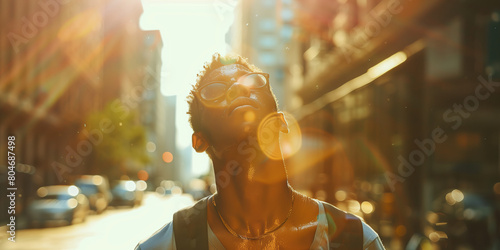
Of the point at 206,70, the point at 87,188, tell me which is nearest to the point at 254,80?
the point at 206,70

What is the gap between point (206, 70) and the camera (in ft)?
6.00

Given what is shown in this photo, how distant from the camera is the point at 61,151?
42594 mm

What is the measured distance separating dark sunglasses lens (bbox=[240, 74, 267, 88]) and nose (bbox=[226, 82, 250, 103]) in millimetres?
20

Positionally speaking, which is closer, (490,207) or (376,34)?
(490,207)

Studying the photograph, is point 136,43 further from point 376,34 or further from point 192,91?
point 192,91

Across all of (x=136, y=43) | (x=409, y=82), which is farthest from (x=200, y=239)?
(x=136, y=43)

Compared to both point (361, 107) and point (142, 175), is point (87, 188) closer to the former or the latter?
point (361, 107)

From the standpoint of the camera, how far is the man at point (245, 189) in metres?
1.63

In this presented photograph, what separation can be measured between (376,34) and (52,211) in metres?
13.4

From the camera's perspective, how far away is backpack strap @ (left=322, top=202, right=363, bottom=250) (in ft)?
5.89

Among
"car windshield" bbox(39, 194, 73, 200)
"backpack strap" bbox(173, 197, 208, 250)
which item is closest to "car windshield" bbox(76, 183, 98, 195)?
"car windshield" bbox(39, 194, 73, 200)

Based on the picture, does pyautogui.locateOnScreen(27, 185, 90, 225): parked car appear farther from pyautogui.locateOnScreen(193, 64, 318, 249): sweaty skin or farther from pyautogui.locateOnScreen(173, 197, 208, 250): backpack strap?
pyautogui.locateOnScreen(193, 64, 318, 249): sweaty skin

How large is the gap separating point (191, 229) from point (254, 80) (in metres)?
0.52

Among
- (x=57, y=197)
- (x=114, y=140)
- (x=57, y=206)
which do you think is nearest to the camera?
(x=57, y=206)
